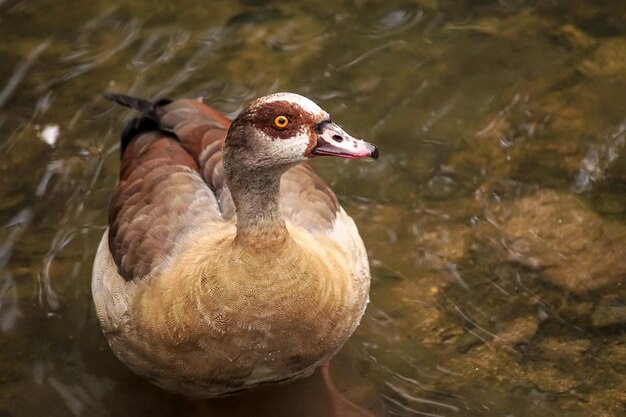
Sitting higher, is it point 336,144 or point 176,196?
point 336,144

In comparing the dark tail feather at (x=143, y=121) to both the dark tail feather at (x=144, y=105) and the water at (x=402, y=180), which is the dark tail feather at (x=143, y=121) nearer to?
the dark tail feather at (x=144, y=105)

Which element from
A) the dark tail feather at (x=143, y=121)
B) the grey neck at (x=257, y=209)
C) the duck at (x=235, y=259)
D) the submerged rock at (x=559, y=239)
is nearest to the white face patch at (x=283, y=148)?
the duck at (x=235, y=259)

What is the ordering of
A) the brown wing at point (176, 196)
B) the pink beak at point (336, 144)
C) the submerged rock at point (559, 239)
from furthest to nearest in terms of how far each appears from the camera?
the submerged rock at point (559, 239) < the brown wing at point (176, 196) < the pink beak at point (336, 144)

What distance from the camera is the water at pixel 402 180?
530 cm

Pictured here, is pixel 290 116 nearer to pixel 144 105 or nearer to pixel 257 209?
pixel 257 209

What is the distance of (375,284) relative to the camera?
Answer: 5750 millimetres

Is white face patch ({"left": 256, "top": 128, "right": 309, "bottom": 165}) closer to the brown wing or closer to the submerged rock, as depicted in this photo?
→ the brown wing

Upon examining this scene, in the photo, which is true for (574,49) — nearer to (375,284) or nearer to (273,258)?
(375,284)

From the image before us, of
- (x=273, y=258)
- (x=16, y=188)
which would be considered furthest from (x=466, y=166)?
(x=16, y=188)

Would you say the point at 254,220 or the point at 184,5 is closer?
the point at 254,220

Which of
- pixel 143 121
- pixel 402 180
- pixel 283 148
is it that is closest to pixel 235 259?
pixel 283 148

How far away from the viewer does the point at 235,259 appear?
14.4ft

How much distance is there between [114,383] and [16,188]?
1.56 metres

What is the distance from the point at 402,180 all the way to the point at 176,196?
177 centimetres
